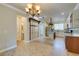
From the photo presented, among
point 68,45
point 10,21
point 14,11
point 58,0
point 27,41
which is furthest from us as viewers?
point 27,41

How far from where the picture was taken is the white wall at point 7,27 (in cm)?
470

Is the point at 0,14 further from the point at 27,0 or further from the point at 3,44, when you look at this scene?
the point at 27,0

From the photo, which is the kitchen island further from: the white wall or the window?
the window

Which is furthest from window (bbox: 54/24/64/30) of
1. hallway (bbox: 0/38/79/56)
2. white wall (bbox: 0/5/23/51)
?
white wall (bbox: 0/5/23/51)

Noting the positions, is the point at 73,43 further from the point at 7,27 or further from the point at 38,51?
the point at 7,27

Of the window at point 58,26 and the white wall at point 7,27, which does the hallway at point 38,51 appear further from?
the window at point 58,26

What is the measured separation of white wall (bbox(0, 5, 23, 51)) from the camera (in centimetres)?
470

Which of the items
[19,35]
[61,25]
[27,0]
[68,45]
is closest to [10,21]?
[68,45]

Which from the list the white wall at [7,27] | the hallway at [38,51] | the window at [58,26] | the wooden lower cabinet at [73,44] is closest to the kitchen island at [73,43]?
the wooden lower cabinet at [73,44]

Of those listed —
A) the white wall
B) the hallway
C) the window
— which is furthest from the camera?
the window

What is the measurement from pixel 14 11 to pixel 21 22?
343cm

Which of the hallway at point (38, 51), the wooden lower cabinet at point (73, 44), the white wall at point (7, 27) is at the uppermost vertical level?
the white wall at point (7, 27)

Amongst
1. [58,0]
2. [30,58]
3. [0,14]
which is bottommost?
[30,58]

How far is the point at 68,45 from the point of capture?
488 cm
